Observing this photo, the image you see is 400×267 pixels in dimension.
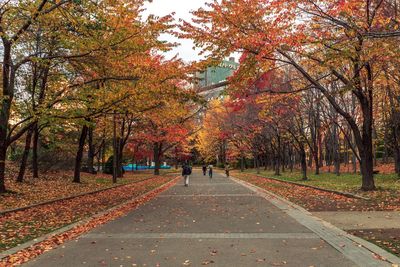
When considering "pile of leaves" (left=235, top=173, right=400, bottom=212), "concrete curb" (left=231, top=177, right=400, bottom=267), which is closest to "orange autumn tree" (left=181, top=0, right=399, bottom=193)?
"pile of leaves" (left=235, top=173, right=400, bottom=212)

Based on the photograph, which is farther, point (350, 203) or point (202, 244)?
point (350, 203)

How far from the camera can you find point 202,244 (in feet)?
24.1

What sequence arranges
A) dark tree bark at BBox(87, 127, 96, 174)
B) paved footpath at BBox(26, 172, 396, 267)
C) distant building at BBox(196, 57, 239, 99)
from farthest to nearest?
dark tree bark at BBox(87, 127, 96, 174) < distant building at BBox(196, 57, 239, 99) < paved footpath at BBox(26, 172, 396, 267)

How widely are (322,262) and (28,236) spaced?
6.08 metres

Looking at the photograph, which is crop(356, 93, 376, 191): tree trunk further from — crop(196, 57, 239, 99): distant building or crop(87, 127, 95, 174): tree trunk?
crop(87, 127, 95, 174): tree trunk

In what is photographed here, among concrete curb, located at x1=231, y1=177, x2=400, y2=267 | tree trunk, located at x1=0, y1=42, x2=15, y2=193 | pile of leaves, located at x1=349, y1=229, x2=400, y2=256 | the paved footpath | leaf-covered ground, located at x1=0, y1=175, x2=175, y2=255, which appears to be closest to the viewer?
concrete curb, located at x1=231, y1=177, x2=400, y2=267

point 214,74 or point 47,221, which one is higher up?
point 214,74

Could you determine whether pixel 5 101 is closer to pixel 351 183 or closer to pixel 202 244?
pixel 202 244

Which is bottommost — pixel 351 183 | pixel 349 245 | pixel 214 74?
pixel 349 245

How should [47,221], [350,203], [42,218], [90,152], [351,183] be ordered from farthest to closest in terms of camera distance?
[90,152]
[351,183]
[350,203]
[42,218]
[47,221]

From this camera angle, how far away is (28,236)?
27.5ft

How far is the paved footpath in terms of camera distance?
608 centimetres

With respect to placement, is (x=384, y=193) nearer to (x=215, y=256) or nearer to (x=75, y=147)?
(x=215, y=256)

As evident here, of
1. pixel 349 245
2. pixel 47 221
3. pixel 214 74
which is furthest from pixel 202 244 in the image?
pixel 214 74
